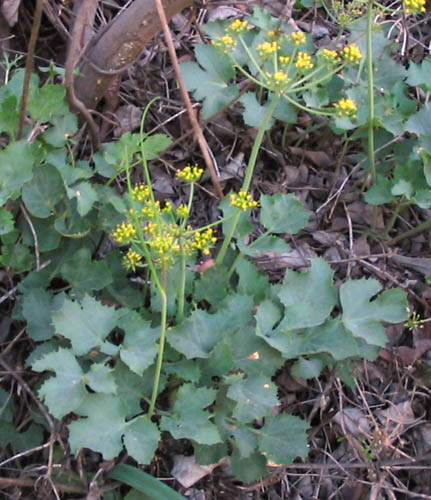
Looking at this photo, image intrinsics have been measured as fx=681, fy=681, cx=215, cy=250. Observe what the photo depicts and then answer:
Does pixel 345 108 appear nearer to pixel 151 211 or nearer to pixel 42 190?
pixel 151 211

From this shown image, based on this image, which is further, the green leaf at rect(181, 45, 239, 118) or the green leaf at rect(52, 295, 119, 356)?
the green leaf at rect(181, 45, 239, 118)

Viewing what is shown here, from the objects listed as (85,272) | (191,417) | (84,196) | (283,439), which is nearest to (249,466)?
(283,439)

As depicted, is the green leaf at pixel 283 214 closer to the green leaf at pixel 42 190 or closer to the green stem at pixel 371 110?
the green stem at pixel 371 110

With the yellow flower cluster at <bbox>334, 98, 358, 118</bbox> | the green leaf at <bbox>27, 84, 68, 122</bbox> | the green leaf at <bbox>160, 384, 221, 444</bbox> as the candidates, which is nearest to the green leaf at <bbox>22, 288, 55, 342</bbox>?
the green leaf at <bbox>160, 384, 221, 444</bbox>

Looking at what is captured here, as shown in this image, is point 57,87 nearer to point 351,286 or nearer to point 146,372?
point 146,372

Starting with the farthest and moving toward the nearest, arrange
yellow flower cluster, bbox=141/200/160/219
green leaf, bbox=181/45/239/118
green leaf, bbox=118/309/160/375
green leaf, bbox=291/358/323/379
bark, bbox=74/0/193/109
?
1. green leaf, bbox=181/45/239/118
2. bark, bbox=74/0/193/109
3. green leaf, bbox=291/358/323/379
4. green leaf, bbox=118/309/160/375
5. yellow flower cluster, bbox=141/200/160/219

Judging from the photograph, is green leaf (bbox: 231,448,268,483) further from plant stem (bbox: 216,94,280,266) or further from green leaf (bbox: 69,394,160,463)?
plant stem (bbox: 216,94,280,266)

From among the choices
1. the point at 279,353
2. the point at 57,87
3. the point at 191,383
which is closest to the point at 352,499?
the point at 279,353
